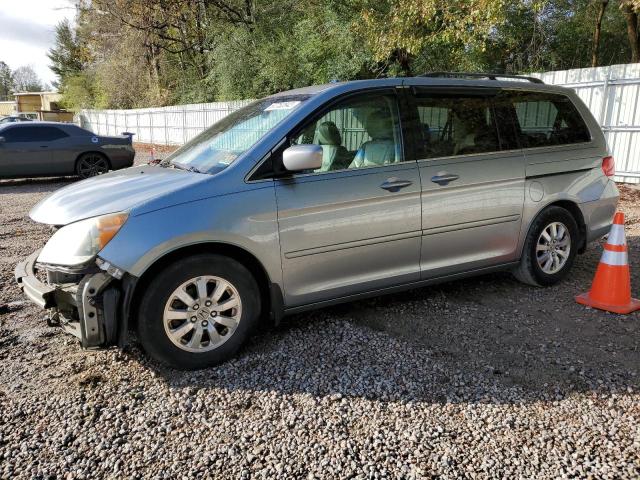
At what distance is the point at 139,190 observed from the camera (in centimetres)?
343

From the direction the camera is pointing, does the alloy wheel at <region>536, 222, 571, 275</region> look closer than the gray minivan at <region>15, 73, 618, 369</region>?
No

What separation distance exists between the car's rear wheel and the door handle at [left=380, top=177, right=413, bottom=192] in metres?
11.1

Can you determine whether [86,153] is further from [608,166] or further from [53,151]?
[608,166]

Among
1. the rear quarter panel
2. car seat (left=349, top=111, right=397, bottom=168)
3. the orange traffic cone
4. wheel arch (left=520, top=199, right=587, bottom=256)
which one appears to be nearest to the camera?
car seat (left=349, top=111, right=397, bottom=168)

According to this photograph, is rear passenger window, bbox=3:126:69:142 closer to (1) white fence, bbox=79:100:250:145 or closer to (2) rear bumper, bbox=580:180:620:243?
(1) white fence, bbox=79:100:250:145

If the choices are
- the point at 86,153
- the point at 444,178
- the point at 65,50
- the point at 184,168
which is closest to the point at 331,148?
the point at 444,178

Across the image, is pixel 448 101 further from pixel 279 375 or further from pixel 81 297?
pixel 81 297

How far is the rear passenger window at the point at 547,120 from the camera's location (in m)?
4.66

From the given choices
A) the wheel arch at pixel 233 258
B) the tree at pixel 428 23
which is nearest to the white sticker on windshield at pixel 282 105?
the wheel arch at pixel 233 258

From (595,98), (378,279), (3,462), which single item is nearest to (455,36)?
(595,98)

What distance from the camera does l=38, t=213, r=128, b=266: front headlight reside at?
10.2 feet

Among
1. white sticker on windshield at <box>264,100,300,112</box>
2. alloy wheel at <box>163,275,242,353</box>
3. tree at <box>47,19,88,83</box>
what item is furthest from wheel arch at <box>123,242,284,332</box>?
tree at <box>47,19,88,83</box>

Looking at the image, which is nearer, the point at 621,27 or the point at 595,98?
the point at 595,98

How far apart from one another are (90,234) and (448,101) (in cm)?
296
